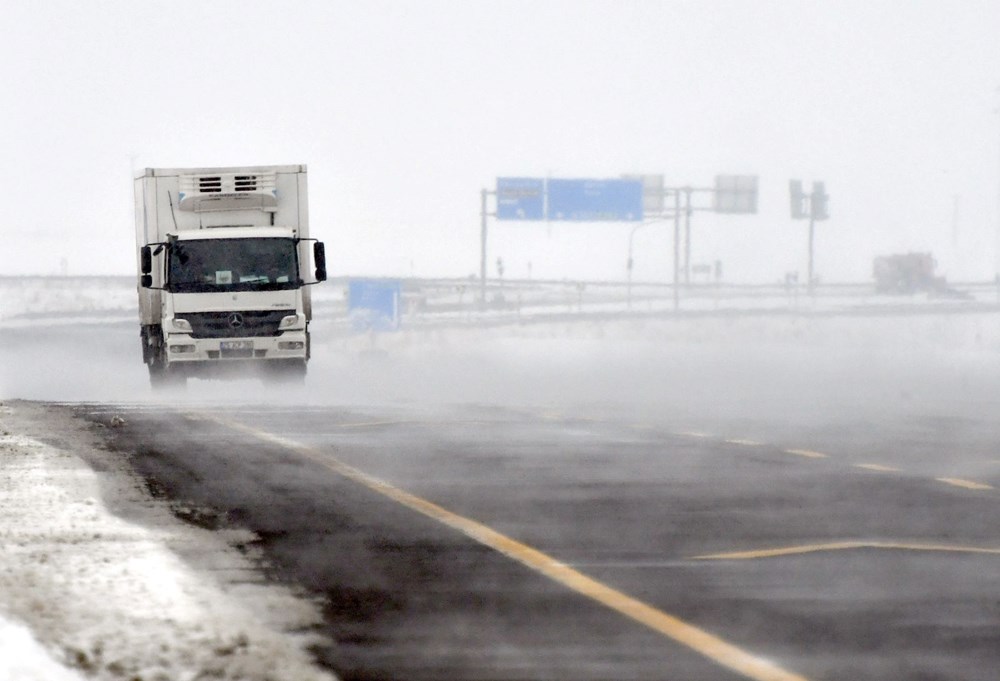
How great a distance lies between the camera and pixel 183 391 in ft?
110

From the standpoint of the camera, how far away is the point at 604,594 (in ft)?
27.3

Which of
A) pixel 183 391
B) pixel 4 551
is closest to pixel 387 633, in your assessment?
pixel 4 551

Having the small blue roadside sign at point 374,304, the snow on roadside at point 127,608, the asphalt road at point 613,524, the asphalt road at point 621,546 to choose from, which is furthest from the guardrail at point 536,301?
the snow on roadside at point 127,608

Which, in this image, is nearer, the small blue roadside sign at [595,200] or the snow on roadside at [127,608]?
the snow on roadside at [127,608]

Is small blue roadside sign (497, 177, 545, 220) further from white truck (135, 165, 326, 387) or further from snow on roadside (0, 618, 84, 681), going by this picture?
snow on roadside (0, 618, 84, 681)

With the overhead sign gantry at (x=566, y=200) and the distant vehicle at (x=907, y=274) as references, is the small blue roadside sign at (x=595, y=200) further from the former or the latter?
the distant vehicle at (x=907, y=274)

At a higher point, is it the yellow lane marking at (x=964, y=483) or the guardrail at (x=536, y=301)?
the yellow lane marking at (x=964, y=483)

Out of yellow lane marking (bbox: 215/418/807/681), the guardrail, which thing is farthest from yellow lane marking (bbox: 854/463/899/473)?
the guardrail

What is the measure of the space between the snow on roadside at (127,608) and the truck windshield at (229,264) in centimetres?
1950

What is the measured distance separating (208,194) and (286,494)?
63.3 feet

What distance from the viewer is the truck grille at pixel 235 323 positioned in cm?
3206

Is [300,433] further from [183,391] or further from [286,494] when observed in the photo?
[183,391]

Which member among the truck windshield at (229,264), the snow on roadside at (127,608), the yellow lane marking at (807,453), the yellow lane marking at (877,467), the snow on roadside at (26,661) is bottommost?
the yellow lane marking at (807,453)

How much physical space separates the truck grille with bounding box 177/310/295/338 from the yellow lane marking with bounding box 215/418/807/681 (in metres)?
18.4
